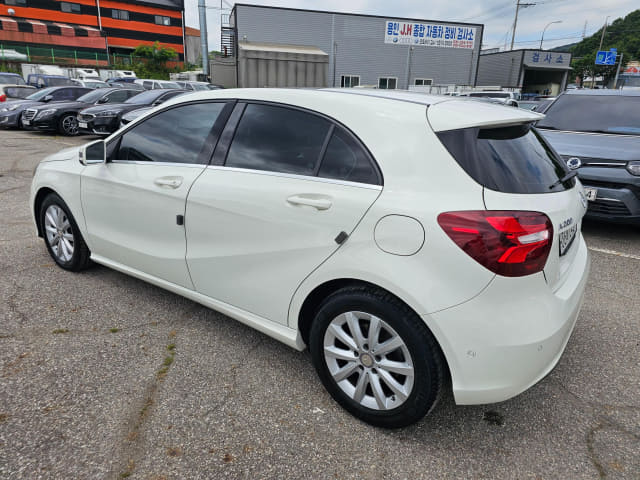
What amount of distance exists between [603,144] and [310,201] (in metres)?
4.57

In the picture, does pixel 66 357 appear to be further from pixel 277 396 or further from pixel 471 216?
pixel 471 216

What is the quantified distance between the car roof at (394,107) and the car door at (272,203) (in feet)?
0.22

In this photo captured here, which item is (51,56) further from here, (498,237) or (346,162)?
(498,237)

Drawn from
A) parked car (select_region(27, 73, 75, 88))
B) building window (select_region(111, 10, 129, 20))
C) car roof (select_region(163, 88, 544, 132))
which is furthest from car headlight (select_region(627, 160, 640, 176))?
building window (select_region(111, 10, 129, 20))

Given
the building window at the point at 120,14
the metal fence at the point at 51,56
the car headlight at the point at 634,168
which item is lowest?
the car headlight at the point at 634,168

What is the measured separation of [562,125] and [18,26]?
64.7m

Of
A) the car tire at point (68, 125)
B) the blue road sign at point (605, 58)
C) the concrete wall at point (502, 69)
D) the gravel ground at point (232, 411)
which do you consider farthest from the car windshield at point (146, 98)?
the blue road sign at point (605, 58)

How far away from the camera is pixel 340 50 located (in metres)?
37.3

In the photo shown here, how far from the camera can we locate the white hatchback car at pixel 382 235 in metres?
1.84

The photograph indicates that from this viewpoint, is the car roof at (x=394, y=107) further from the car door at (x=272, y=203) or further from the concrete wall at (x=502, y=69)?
the concrete wall at (x=502, y=69)

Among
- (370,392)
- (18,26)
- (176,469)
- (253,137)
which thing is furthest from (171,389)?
(18,26)

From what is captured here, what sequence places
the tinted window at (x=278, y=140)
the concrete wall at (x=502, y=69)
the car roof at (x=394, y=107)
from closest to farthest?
the car roof at (x=394, y=107) < the tinted window at (x=278, y=140) < the concrete wall at (x=502, y=69)

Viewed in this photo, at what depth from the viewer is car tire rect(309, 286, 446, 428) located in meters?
1.96

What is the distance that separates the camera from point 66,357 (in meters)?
2.70
